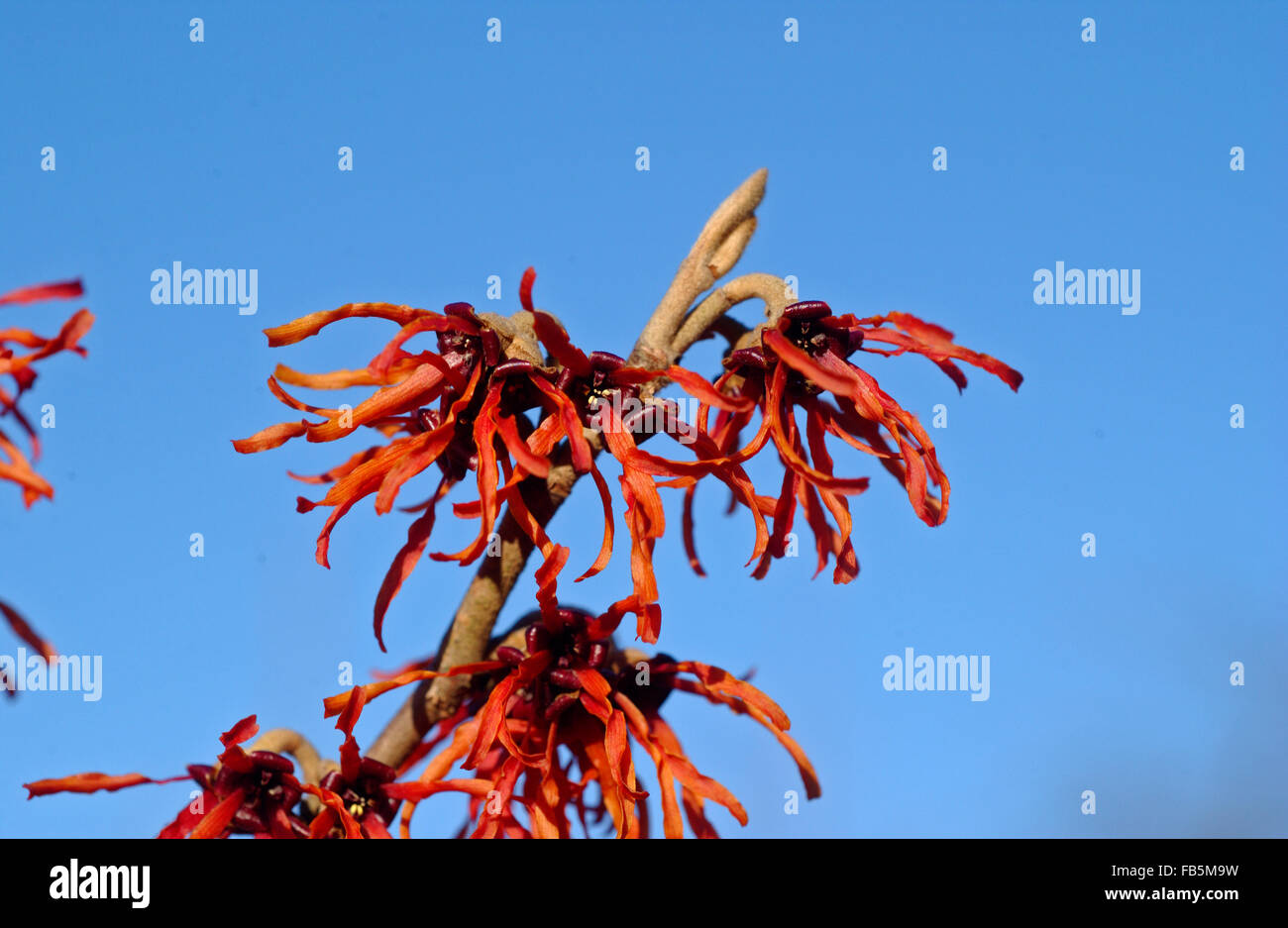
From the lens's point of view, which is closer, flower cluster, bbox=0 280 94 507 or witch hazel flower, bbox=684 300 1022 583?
flower cluster, bbox=0 280 94 507

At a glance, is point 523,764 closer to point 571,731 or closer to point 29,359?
point 571,731

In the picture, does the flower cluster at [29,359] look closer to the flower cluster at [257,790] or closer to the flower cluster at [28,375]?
the flower cluster at [28,375]

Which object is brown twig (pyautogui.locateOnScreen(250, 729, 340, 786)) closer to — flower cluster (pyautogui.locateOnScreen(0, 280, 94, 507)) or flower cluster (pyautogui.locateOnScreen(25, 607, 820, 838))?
flower cluster (pyautogui.locateOnScreen(25, 607, 820, 838))

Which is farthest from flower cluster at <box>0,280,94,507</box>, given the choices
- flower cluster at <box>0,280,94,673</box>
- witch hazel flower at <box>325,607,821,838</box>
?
witch hazel flower at <box>325,607,821,838</box>

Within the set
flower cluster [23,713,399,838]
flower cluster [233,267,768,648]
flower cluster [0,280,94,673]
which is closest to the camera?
flower cluster [0,280,94,673]

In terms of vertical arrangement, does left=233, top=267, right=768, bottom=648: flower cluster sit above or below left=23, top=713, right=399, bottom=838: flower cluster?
above

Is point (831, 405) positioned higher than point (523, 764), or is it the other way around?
point (831, 405)

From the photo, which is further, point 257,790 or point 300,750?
point 300,750

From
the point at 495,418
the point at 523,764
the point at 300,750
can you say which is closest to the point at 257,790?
the point at 300,750

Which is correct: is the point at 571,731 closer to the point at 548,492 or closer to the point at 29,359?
the point at 548,492

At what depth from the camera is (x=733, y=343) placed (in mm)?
3541
